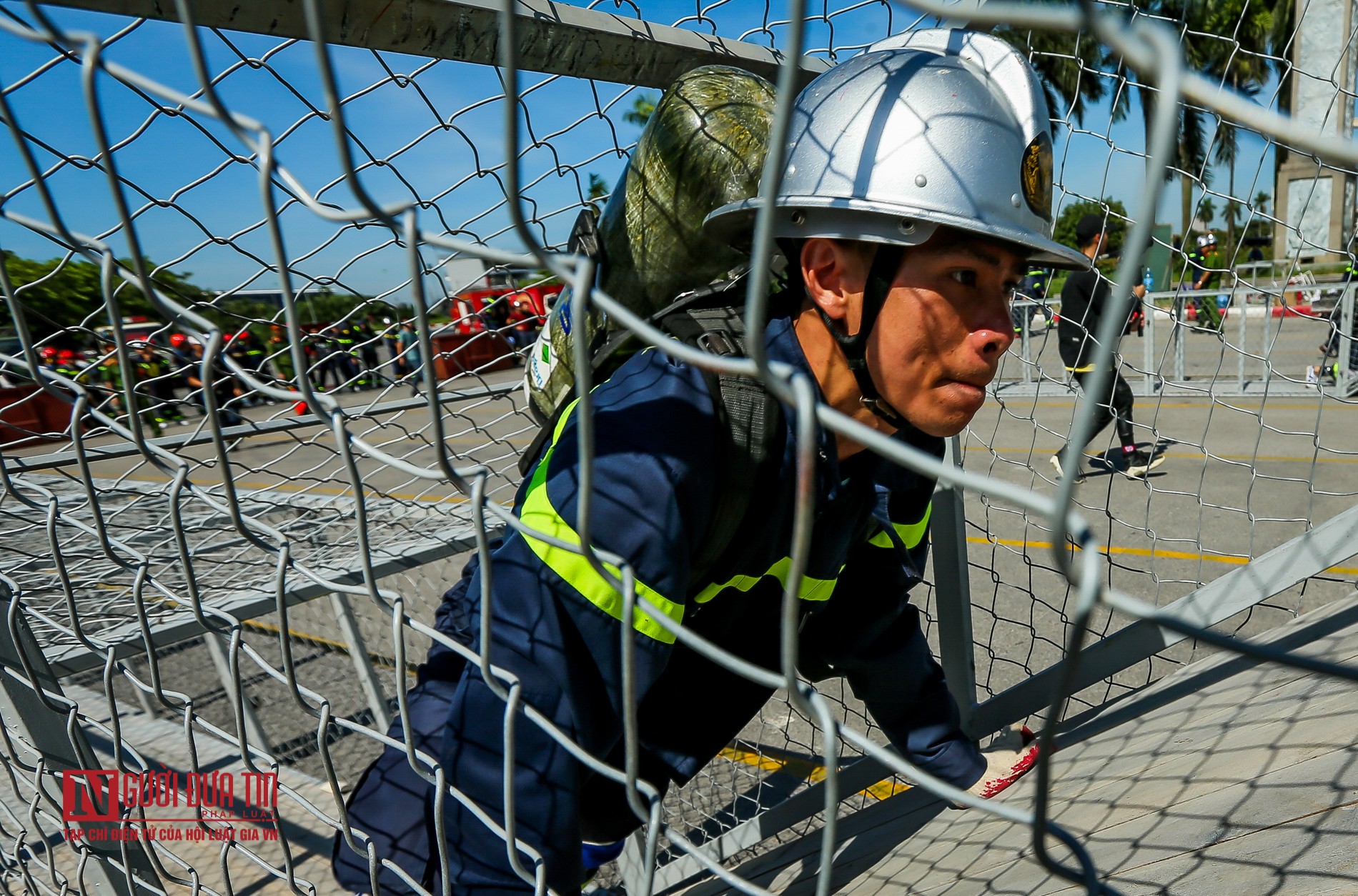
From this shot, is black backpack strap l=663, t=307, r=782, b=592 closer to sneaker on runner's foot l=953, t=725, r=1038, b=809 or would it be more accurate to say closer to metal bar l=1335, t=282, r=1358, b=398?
sneaker on runner's foot l=953, t=725, r=1038, b=809

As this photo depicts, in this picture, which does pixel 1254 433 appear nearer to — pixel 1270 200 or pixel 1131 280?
pixel 1270 200

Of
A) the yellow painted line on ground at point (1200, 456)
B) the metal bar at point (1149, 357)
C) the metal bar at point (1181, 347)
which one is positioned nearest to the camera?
the yellow painted line on ground at point (1200, 456)

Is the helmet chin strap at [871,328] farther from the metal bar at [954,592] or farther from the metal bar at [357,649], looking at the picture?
the metal bar at [357,649]

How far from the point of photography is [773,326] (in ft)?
4.54

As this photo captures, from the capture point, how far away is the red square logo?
1.58 metres

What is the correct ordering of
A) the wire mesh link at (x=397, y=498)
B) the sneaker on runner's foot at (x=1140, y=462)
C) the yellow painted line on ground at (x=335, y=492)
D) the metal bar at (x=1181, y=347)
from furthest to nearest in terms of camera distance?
the metal bar at (x=1181, y=347), the sneaker on runner's foot at (x=1140, y=462), the yellow painted line on ground at (x=335, y=492), the wire mesh link at (x=397, y=498)

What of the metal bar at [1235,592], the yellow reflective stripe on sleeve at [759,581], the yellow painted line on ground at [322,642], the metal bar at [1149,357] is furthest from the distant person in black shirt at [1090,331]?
the yellow painted line on ground at [322,642]

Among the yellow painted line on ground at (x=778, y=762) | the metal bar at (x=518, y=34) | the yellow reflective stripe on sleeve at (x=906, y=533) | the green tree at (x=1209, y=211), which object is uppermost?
the metal bar at (x=518, y=34)

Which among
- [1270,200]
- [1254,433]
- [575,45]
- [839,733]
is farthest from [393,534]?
[1254,433]

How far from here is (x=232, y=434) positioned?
8.29 ft

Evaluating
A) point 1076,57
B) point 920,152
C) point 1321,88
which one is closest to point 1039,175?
point 920,152

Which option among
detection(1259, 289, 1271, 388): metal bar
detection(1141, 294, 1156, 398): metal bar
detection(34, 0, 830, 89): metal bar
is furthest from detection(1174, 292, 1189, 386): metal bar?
detection(34, 0, 830, 89): metal bar

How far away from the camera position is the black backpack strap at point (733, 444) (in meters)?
1.18

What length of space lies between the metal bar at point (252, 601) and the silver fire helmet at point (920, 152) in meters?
1.68
